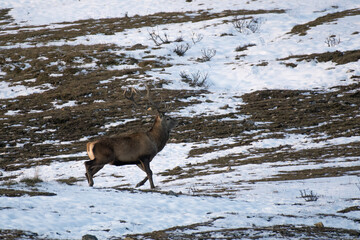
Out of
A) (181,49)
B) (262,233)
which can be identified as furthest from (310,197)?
(181,49)

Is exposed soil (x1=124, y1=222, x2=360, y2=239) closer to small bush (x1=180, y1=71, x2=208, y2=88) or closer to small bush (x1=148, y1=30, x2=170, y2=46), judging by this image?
small bush (x1=180, y1=71, x2=208, y2=88)

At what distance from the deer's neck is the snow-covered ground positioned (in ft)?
3.71

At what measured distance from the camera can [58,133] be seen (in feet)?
73.3

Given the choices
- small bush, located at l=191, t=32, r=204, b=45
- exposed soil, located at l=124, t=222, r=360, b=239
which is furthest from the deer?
small bush, located at l=191, t=32, r=204, b=45

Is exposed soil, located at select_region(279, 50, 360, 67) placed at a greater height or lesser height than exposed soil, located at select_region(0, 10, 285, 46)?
lesser

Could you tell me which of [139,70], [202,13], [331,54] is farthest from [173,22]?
[331,54]

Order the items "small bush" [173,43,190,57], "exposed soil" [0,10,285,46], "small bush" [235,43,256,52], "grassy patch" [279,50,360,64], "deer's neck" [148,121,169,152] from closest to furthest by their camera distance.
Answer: "deer's neck" [148,121,169,152] < "grassy patch" [279,50,360,64] < "small bush" [235,43,256,52] < "small bush" [173,43,190,57] < "exposed soil" [0,10,285,46]

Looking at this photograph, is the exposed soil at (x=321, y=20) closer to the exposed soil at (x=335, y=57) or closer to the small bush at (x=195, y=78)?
the exposed soil at (x=335, y=57)

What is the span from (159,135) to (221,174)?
91.4 inches

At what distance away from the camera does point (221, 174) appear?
534 inches

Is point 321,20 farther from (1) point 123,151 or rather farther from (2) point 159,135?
(1) point 123,151

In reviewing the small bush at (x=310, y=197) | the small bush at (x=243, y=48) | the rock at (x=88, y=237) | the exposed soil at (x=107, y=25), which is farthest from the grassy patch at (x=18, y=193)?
the exposed soil at (x=107, y=25)

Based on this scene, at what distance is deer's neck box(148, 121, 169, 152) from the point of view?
1232 cm

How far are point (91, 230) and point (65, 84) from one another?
26528 millimetres
